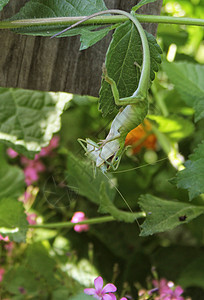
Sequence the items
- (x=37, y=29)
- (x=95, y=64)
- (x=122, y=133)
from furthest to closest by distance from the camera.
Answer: (x=95, y=64), (x=37, y=29), (x=122, y=133)

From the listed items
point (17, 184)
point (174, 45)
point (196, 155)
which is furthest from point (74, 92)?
point (174, 45)

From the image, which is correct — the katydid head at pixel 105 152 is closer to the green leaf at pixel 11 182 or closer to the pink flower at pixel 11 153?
the green leaf at pixel 11 182

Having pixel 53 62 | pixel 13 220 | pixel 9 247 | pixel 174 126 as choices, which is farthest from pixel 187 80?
pixel 9 247

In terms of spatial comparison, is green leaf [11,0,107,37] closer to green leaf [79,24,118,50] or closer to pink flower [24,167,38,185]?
green leaf [79,24,118,50]

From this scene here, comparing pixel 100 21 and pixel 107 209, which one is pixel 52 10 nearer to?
pixel 100 21

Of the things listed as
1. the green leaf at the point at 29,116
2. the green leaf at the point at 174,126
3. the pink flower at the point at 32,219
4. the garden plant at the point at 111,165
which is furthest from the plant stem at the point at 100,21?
the pink flower at the point at 32,219

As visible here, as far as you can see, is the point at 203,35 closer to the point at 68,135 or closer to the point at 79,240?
the point at 68,135
